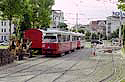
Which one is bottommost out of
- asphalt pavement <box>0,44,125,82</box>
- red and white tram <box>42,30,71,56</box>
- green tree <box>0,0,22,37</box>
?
asphalt pavement <box>0,44,125,82</box>

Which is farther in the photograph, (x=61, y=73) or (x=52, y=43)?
(x=52, y=43)

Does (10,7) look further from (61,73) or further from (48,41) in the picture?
(61,73)

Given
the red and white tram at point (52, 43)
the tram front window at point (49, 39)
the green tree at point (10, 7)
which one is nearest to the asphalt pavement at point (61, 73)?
the green tree at point (10, 7)

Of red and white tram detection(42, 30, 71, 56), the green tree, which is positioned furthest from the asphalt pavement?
red and white tram detection(42, 30, 71, 56)

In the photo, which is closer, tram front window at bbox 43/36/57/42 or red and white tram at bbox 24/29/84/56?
red and white tram at bbox 24/29/84/56

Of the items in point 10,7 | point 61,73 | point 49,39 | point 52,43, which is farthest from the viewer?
point 49,39

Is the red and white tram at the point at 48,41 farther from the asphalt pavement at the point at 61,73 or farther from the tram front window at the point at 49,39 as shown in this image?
the asphalt pavement at the point at 61,73

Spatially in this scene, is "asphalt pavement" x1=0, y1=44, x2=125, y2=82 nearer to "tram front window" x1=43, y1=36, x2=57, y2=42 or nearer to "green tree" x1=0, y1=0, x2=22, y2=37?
"green tree" x1=0, y1=0, x2=22, y2=37

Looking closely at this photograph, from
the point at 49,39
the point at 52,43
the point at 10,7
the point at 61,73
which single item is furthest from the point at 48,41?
the point at 61,73

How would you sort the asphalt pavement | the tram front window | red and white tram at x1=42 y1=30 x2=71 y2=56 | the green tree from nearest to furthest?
1. the asphalt pavement
2. the green tree
3. red and white tram at x1=42 y1=30 x2=71 y2=56
4. the tram front window

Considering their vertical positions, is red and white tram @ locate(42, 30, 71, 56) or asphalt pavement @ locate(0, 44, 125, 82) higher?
red and white tram @ locate(42, 30, 71, 56)

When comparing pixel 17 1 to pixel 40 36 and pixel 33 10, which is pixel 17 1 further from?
pixel 33 10

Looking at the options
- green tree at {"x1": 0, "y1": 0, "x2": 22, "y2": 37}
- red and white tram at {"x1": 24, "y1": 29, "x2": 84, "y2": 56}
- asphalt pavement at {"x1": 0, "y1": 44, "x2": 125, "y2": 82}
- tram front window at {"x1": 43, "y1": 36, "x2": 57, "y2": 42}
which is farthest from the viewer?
tram front window at {"x1": 43, "y1": 36, "x2": 57, "y2": 42}

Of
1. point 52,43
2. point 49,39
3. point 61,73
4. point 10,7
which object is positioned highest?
point 10,7
